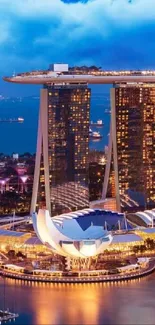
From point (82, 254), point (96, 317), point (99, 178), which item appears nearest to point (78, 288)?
point (82, 254)

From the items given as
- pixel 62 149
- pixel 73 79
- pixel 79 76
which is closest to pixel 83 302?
pixel 62 149

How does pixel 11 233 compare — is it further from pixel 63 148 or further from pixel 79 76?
pixel 79 76

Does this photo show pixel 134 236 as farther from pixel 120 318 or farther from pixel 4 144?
pixel 4 144

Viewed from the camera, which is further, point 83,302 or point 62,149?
point 62,149

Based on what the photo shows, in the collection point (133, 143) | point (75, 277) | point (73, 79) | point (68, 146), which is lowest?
point (75, 277)

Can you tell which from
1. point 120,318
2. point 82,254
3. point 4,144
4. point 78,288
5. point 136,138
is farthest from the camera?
point 4,144

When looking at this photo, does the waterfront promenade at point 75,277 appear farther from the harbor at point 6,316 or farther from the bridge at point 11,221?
the bridge at point 11,221

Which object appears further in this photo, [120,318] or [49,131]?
[49,131]
